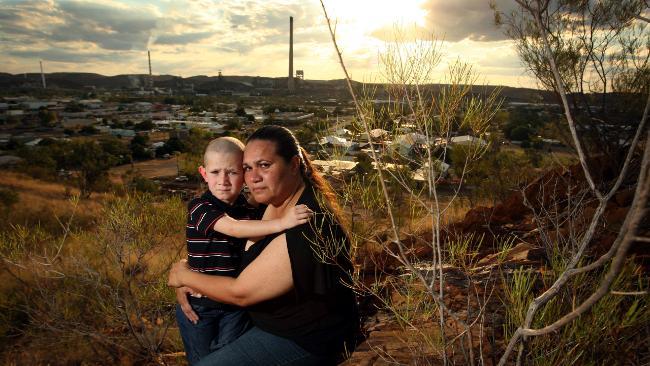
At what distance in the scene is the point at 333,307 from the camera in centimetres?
197

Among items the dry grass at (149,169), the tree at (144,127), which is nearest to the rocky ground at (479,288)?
the dry grass at (149,169)

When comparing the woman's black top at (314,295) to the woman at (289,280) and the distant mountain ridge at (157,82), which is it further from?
the distant mountain ridge at (157,82)

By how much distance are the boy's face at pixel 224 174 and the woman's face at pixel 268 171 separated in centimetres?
40

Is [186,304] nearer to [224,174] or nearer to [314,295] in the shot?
[224,174]

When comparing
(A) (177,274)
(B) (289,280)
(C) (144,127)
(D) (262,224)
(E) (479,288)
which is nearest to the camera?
(B) (289,280)

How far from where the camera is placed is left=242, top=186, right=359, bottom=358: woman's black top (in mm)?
1799

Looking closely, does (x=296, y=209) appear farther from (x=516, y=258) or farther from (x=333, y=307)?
(x=516, y=258)

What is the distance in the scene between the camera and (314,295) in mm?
1882

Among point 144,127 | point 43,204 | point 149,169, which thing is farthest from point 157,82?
point 43,204

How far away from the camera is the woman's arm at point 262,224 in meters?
1.82

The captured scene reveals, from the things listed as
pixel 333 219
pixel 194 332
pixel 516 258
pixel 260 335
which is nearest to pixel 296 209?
pixel 333 219

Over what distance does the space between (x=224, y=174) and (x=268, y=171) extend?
1.80 ft

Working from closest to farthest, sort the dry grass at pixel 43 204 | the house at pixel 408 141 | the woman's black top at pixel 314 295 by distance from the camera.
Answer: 1. the woman's black top at pixel 314 295
2. the house at pixel 408 141
3. the dry grass at pixel 43 204

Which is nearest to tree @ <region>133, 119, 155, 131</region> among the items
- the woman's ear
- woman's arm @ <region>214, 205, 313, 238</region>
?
woman's arm @ <region>214, 205, 313, 238</region>
